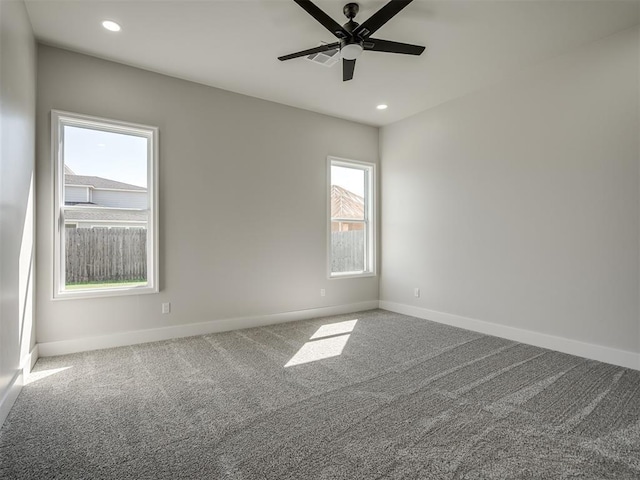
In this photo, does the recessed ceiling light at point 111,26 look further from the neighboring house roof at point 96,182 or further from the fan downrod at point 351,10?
the fan downrod at point 351,10

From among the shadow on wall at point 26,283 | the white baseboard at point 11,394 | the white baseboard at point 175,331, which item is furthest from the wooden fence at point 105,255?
the white baseboard at point 11,394

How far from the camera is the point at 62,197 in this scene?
3.42 m

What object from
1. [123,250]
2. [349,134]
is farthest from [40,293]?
[349,134]

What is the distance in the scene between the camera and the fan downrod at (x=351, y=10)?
8.87 feet

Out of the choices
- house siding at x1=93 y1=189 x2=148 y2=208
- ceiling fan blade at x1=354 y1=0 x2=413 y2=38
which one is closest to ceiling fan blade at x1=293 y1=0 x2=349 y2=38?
ceiling fan blade at x1=354 y1=0 x2=413 y2=38

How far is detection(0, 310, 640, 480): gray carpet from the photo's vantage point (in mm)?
1744

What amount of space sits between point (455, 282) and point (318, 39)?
3.30m

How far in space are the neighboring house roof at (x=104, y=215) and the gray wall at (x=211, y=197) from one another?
195 mm

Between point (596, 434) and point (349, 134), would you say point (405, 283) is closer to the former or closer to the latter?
point (349, 134)

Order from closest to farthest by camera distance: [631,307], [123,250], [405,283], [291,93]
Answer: [631,307]
[123,250]
[291,93]
[405,283]

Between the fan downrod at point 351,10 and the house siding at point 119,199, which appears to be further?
the house siding at point 119,199

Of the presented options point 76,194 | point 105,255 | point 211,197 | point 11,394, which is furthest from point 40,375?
point 211,197

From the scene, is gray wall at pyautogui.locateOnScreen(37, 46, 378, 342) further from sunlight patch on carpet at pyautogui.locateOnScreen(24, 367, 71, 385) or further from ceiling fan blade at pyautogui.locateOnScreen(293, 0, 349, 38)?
ceiling fan blade at pyautogui.locateOnScreen(293, 0, 349, 38)

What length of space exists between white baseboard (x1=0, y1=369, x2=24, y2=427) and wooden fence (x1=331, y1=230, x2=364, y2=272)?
A: 145 inches
